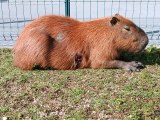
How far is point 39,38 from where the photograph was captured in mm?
6758

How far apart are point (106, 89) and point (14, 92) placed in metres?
1.24

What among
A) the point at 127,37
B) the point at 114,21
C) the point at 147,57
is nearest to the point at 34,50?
the point at 114,21

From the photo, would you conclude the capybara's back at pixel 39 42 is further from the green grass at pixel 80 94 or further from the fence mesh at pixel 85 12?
the fence mesh at pixel 85 12

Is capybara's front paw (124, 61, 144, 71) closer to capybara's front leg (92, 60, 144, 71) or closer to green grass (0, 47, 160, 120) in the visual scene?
capybara's front leg (92, 60, 144, 71)

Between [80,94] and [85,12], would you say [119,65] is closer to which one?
[80,94]

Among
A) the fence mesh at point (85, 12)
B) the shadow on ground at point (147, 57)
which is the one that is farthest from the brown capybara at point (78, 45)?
the fence mesh at point (85, 12)

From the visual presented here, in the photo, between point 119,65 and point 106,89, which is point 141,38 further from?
point 106,89

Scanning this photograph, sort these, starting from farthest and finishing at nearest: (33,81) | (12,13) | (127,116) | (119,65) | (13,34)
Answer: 1. (12,13)
2. (13,34)
3. (119,65)
4. (33,81)
5. (127,116)

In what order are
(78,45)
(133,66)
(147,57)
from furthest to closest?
A: 1. (147,57)
2. (78,45)
3. (133,66)

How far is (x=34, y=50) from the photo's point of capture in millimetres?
6738

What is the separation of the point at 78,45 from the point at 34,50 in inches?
26.5

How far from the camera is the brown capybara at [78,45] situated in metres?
6.75

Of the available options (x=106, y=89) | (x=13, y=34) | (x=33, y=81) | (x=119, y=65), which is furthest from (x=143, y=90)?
(x=13, y=34)

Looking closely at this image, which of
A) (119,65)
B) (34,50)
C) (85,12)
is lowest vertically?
(119,65)
